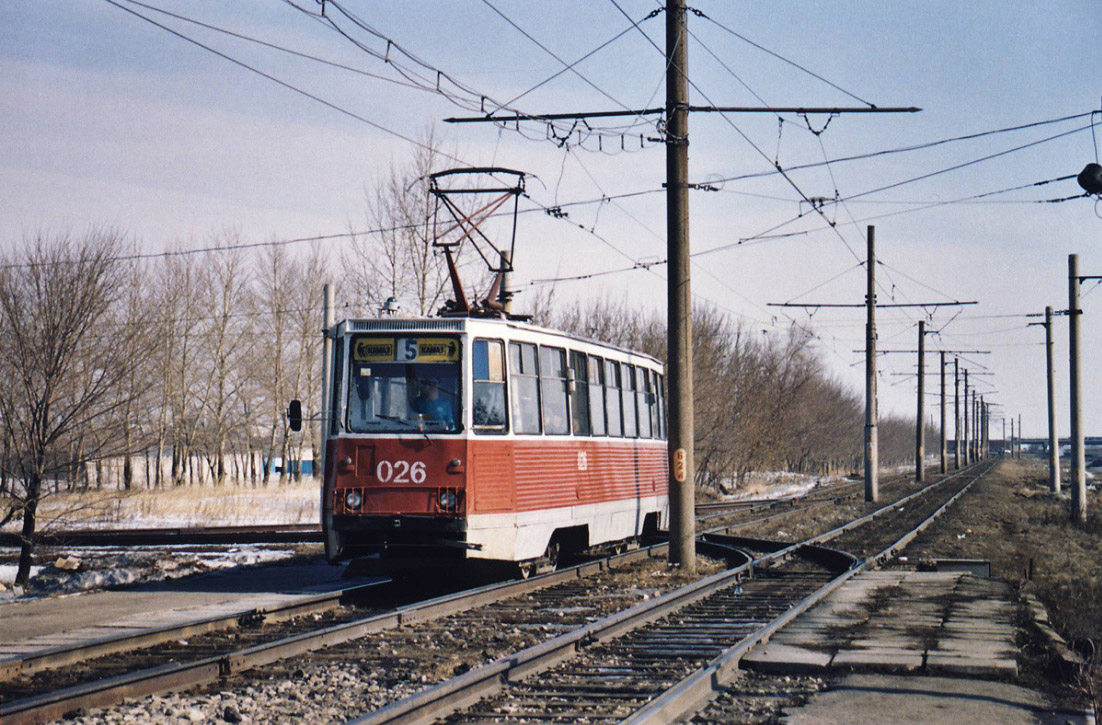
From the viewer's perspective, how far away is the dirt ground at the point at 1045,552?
1025cm

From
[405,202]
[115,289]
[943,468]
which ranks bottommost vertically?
[943,468]

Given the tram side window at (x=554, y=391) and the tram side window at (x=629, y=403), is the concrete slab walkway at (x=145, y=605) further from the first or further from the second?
the tram side window at (x=629, y=403)

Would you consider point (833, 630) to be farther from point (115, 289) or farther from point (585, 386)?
point (115, 289)

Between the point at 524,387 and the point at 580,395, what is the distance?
1.94 m

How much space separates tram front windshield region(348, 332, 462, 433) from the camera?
12.7m

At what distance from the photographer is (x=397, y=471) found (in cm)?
1260

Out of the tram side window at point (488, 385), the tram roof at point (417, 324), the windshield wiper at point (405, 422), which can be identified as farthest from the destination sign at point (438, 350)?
the windshield wiper at point (405, 422)

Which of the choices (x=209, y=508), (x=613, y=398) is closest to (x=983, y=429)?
(x=209, y=508)

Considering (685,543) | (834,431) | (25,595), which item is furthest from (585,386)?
(834,431)

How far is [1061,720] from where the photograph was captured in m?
6.57

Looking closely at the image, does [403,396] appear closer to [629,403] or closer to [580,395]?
[580,395]

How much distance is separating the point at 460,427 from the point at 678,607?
3.00m

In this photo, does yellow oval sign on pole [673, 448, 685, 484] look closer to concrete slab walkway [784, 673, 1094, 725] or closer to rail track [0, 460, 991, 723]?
rail track [0, 460, 991, 723]

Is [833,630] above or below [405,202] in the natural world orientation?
below
